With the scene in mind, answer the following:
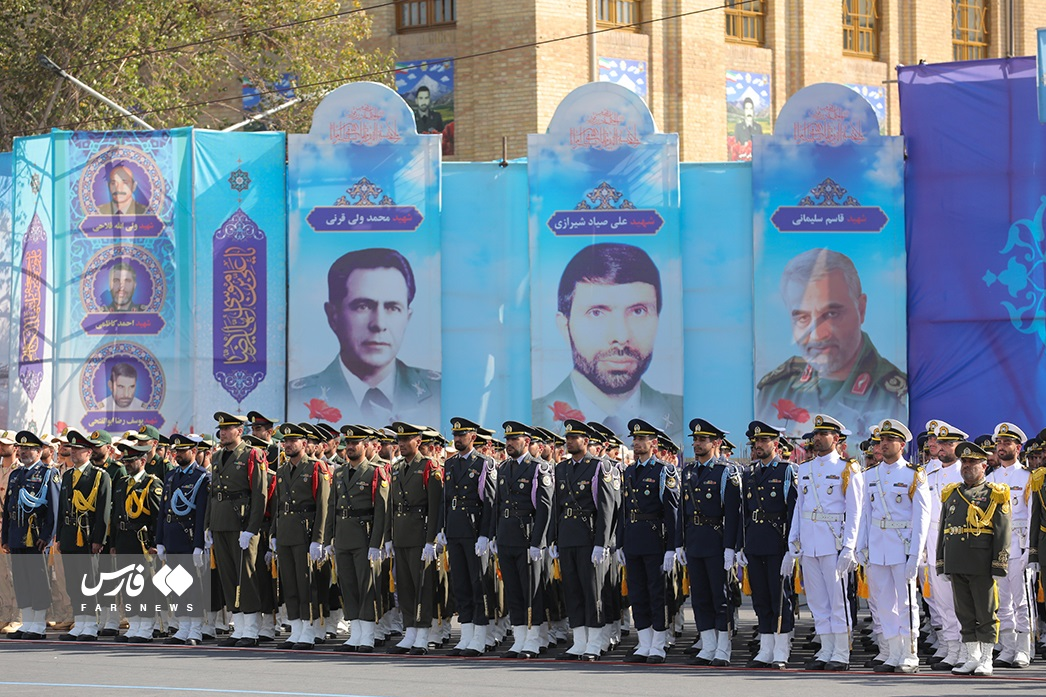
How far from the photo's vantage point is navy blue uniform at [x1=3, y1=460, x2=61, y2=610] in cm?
1691

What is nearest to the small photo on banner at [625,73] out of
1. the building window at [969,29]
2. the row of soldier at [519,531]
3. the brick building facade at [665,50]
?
the brick building facade at [665,50]

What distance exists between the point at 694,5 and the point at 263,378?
54.0 feet

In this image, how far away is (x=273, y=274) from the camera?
Answer: 24.1 m

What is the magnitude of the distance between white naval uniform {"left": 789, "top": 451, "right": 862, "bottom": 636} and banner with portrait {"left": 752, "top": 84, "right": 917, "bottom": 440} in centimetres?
898

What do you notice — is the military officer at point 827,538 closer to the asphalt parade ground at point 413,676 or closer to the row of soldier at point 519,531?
the row of soldier at point 519,531

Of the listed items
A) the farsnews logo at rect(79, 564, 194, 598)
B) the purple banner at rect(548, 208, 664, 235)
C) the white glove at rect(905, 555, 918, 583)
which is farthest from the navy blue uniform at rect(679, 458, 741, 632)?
the purple banner at rect(548, 208, 664, 235)

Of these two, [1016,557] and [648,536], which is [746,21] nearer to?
[648,536]

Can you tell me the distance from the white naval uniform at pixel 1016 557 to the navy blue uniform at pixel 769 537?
68.1 inches

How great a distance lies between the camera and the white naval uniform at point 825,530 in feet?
45.6

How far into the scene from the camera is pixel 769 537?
14141 millimetres

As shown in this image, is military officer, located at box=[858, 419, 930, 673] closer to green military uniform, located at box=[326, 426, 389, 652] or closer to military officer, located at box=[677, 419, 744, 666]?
military officer, located at box=[677, 419, 744, 666]

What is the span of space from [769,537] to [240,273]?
11.8 m

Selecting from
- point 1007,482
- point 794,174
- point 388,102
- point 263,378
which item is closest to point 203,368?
point 263,378

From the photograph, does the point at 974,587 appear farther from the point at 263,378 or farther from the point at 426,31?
the point at 426,31
